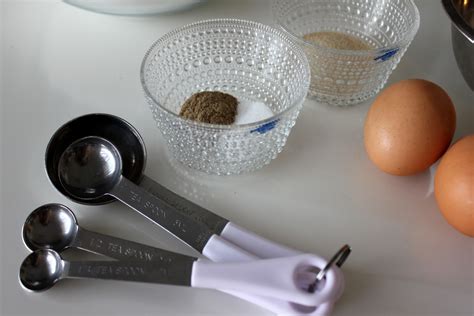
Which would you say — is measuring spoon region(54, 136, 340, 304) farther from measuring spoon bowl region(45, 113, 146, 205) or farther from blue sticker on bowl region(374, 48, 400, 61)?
blue sticker on bowl region(374, 48, 400, 61)

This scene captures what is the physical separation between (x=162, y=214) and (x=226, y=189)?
0.31ft

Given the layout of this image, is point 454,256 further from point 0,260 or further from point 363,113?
point 0,260

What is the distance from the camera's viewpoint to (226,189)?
0.60m

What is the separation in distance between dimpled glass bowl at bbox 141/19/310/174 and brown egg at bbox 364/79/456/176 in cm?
9

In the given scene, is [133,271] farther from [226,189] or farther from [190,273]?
[226,189]

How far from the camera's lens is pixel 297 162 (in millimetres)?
626

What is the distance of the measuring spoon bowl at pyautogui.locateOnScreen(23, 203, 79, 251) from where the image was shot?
1.72 ft

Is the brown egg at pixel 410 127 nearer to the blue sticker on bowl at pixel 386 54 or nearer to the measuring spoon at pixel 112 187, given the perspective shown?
the blue sticker on bowl at pixel 386 54

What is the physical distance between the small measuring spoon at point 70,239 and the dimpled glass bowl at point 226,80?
0.43ft

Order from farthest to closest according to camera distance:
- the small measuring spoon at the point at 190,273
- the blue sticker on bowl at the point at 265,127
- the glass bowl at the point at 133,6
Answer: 1. the glass bowl at the point at 133,6
2. the blue sticker on bowl at the point at 265,127
3. the small measuring spoon at the point at 190,273

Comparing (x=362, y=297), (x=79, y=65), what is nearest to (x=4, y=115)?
(x=79, y=65)

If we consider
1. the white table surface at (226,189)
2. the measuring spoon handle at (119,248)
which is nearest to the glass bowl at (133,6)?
the white table surface at (226,189)

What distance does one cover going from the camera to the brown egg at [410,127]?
1.83 ft

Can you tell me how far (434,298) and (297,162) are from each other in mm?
210
